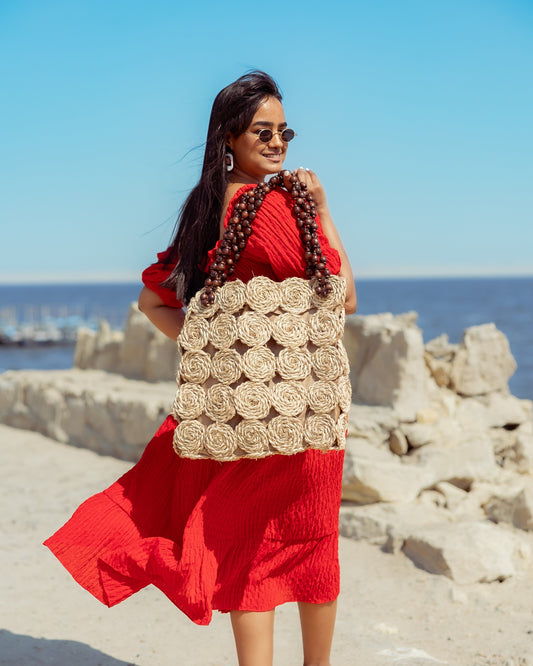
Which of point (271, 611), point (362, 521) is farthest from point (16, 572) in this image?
point (271, 611)

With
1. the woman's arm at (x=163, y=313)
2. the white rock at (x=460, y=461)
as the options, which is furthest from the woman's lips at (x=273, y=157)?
the white rock at (x=460, y=461)

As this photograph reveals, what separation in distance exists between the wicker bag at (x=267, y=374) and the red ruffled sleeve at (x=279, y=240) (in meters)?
0.06

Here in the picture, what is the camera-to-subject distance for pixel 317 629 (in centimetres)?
244

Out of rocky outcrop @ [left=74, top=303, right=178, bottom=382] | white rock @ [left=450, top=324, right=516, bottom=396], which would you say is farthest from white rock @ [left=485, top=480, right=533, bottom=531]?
rocky outcrop @ [left=74, top=303, right=178, bottom=382]

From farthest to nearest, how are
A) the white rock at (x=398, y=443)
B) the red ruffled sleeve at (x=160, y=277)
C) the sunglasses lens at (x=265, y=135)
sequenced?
1. the white rock at (x=398, y=443)
2. the red ruffled sleeve at (x=160, y=277)
3. the sunglasses lens at (x=265, y=135)

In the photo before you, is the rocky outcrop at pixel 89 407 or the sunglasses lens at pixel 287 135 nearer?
the sunglasses lens at pixel 287 135

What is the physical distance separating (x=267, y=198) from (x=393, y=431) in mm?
3305

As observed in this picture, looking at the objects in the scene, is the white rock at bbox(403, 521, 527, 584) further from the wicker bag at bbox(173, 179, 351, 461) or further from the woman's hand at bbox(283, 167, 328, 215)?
the woman's hand at bbox(283, 167, 328, 215)

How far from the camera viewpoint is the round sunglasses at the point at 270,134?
2.35 meters

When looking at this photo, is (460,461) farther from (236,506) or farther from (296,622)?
(236,506)

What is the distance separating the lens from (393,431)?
5238mm

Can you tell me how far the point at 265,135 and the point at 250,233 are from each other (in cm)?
35

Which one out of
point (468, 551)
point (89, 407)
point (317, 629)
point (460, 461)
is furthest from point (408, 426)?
point (317, 629)

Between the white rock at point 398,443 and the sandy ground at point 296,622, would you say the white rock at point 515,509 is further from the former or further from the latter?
the white rock at point 398,443
